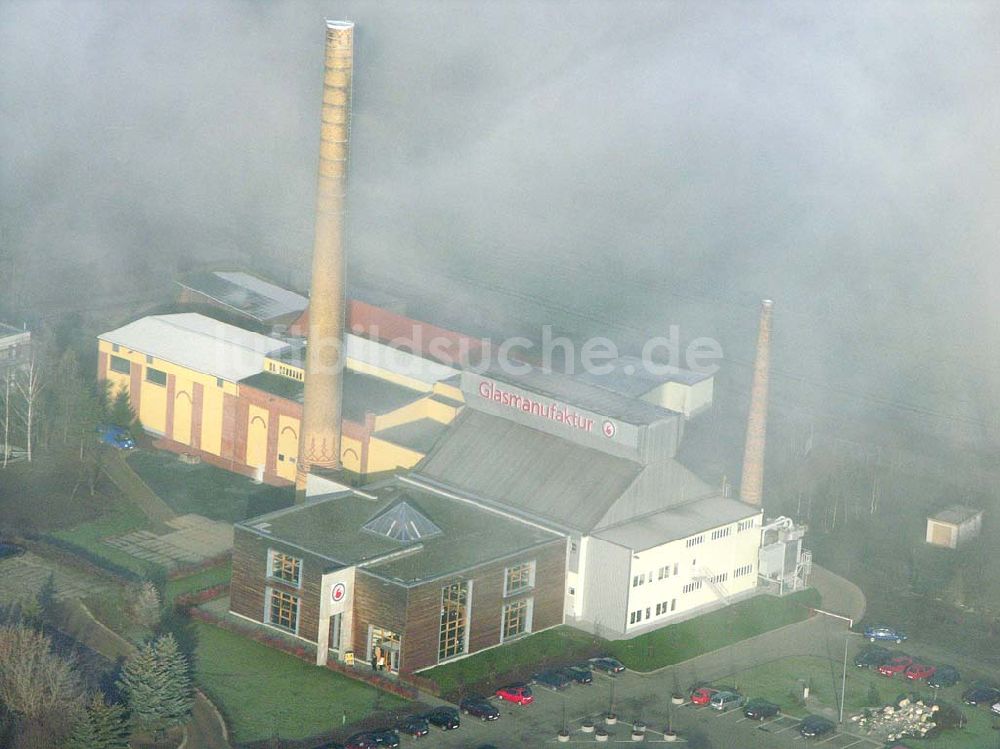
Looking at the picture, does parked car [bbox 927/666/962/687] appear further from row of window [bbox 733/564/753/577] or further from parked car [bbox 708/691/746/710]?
row of window [bbox 733/564/753/577]

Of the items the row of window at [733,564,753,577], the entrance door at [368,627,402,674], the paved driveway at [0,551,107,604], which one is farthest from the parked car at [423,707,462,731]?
the row of window at [733,564,753,577]

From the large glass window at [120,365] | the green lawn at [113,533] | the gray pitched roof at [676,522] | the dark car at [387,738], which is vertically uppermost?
the gray pitched roof at [676,522]

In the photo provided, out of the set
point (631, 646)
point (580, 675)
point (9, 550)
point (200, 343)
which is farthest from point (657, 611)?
point (200, 343)

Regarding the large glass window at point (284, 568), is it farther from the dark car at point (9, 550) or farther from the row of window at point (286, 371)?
the row of window at point (286, 371)

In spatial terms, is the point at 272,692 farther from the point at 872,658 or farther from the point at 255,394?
the point at 255,394

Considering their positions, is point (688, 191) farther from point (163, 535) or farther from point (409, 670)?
point (409, 670)

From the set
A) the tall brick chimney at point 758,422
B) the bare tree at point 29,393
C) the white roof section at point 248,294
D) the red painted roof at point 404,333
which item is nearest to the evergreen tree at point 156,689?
the tall brick chimney at point 758,422
